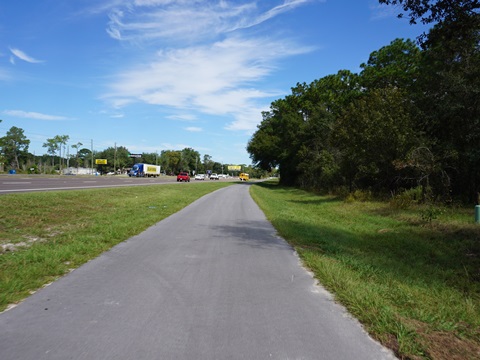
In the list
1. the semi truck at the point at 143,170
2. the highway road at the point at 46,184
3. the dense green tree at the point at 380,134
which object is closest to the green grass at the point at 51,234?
the highway road at the point at 46,184

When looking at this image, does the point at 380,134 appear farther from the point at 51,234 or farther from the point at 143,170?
the point at 143,170

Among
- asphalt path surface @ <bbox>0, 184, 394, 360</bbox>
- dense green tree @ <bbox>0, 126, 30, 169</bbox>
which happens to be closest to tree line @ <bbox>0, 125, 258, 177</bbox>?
dense green tree @ <bbox>0, 126, 30, 169</bbox>

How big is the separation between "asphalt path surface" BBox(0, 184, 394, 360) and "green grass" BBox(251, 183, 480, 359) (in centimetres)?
35

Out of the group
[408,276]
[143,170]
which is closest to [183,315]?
[408,276]

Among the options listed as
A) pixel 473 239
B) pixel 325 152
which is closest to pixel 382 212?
pixel 473 239

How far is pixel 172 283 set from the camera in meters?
5.51

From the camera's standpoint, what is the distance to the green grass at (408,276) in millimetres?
3859

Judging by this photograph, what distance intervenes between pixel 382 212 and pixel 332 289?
13.3 metres

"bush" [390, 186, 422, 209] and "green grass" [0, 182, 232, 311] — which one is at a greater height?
"bush" [390, 186, 422, 209]

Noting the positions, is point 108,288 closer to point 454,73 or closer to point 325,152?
point 454,73

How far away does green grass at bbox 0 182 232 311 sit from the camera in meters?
5.61

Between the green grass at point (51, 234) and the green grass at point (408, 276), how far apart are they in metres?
4.39

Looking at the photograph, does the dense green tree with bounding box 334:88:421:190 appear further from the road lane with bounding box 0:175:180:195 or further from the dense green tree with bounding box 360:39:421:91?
the road lane with bounding box 0:175:180:195

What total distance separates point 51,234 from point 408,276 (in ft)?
28.4
